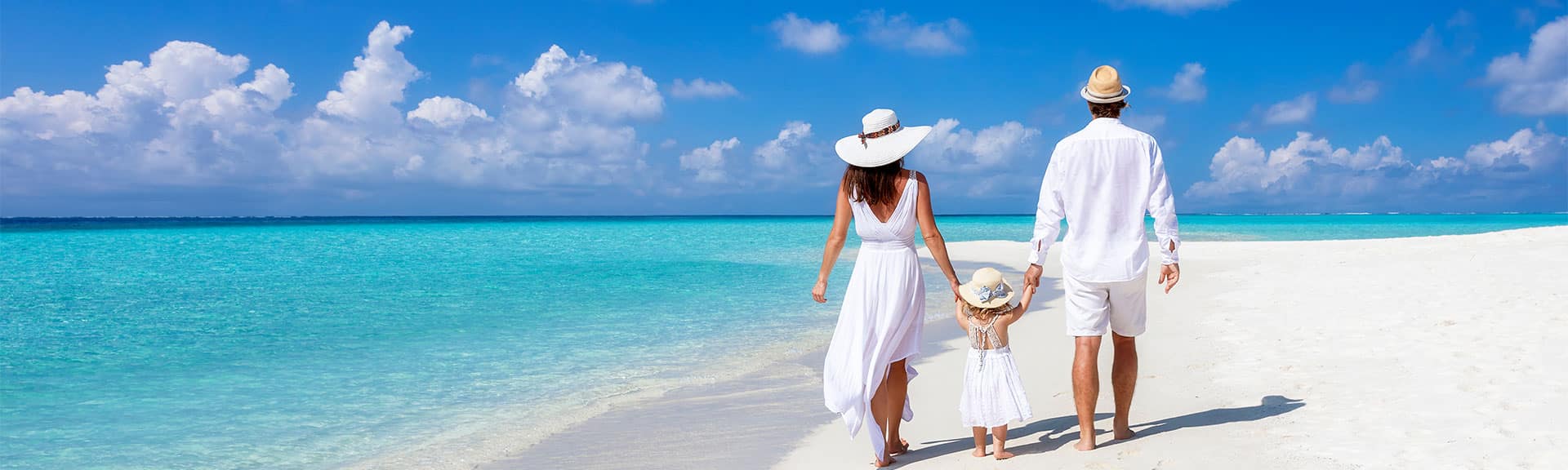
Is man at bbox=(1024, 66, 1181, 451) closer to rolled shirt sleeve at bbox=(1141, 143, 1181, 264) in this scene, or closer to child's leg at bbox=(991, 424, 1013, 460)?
rolled shirt sleeve at bbox=(1141, 143, 1181, 264)

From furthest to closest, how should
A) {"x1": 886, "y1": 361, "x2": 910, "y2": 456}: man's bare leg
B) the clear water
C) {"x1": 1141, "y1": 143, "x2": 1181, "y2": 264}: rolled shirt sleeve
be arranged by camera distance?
the clear water → {"x1": 886, "y1": 361, "x2": 910, "y2": 456}: man's bare leg → {"x1": 1141, "y1": 143, "x2": 1181, "y2": 264}: rolled shirt sleeve

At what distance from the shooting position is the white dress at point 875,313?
4.23 meters

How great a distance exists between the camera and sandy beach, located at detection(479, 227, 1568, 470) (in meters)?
4.25

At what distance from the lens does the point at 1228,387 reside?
585 centimetres

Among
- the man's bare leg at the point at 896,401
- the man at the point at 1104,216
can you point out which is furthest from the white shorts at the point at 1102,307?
the man's bare leg at the point at 896,401

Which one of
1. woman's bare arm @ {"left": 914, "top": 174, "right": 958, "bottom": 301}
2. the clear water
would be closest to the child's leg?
woman's bare arm @ {"left": 914, "top": 174, "right": 958, "bottom": 301}

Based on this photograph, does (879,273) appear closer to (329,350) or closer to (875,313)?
(875,313)

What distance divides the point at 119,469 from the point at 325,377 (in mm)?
2849

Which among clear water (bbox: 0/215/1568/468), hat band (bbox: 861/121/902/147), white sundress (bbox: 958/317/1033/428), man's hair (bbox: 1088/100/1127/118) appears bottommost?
clear water (bbox: 0/215/1568/468)

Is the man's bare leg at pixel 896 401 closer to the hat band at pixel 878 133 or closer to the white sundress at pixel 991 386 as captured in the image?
the white sundress at pixel 991 386

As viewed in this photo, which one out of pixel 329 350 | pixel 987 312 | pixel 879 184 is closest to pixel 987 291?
pixel 987 312

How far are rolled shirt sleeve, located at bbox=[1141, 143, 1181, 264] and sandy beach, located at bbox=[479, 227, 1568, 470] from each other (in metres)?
1.05

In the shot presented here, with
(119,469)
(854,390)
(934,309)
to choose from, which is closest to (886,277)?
(854,390)

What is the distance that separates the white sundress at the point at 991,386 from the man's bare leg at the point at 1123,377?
0.53m
